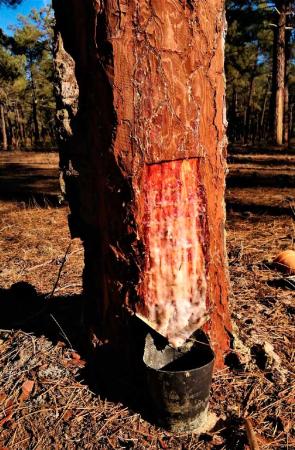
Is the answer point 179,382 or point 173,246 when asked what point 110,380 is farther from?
point 173,246

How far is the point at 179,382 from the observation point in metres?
1.61

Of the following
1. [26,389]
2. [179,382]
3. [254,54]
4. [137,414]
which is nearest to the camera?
[179,382]

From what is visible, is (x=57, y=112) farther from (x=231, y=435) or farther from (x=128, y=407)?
(x=231, y=435)

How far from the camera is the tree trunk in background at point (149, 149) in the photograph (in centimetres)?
162

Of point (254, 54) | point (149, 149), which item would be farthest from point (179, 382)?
point (254, 54)

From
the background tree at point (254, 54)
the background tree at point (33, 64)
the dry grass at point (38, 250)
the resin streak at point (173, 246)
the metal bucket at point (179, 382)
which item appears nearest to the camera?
the metal bucket at point (179, 382)

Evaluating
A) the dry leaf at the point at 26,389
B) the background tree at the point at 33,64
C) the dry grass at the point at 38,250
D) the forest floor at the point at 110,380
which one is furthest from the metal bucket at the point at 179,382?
the background tree at the point at 33,64

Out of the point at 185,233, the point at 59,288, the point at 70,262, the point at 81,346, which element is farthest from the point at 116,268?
the point at 70,262

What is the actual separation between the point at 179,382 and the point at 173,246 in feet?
1.88

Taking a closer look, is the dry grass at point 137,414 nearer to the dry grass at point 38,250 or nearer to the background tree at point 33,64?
the dry grass at point 38,250

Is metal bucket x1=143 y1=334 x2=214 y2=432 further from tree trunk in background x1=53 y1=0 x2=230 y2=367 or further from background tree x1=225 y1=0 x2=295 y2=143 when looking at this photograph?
background tree x1=225 y1=0 x2=295 y2=143

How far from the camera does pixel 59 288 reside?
3129 mm

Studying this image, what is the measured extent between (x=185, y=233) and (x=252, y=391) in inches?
Answer: 32.5

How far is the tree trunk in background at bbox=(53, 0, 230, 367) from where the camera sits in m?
1.62
